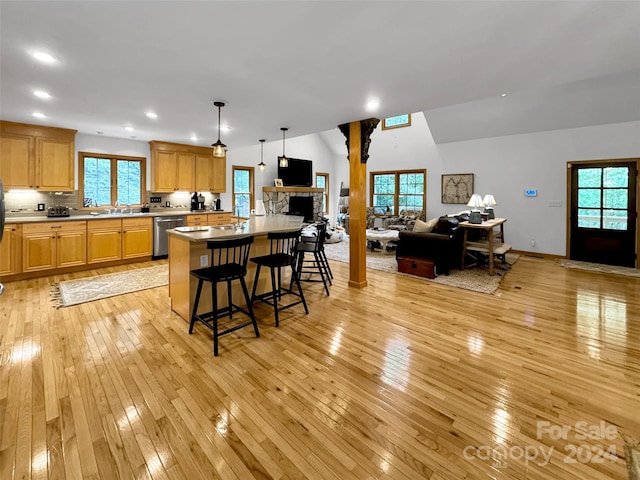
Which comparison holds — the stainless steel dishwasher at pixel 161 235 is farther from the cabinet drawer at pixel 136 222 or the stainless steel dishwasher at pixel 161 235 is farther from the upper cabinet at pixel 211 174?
the upper cabinet at pixel 211 174

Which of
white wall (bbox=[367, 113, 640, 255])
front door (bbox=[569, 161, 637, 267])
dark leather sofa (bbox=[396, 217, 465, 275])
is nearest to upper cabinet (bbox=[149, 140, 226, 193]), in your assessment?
dark leather sofa (bbox=[396, 217, 465, 275])


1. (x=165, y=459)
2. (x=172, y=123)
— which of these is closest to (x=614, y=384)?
(x=165, y=459)

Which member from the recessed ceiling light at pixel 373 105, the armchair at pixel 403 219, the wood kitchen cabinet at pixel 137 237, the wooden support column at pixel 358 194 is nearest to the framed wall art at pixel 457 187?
the armchair at pixel 403 219

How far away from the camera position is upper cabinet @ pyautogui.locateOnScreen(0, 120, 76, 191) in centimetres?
471

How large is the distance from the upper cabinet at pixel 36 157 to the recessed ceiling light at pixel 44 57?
306 cm

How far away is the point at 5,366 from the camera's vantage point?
7.95 ft

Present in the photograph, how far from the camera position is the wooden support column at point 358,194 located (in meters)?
4.48

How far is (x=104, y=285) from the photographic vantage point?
4508 mm

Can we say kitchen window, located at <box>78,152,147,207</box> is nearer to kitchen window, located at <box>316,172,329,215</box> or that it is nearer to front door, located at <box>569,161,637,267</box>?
kitchen window, located at <box>316,172,329,215</box>

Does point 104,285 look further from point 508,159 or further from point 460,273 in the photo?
point 508,159

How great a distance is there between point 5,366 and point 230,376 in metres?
1.75

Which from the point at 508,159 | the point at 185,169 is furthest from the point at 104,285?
the point at 508,159

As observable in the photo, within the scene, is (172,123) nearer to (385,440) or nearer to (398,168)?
(385,440)

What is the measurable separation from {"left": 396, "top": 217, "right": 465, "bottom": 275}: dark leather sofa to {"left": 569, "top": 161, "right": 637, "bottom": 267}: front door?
9.30ft
